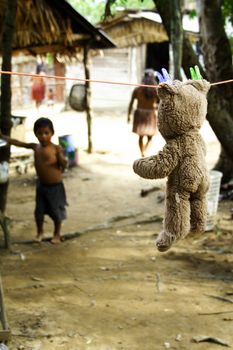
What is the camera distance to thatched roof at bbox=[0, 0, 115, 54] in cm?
764

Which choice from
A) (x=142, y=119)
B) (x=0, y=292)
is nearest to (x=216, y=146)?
(x=142, y=119)

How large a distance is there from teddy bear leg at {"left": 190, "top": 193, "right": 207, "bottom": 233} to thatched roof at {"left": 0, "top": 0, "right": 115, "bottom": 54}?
6107 mm

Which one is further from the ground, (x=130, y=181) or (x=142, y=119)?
(x=142, y=119)

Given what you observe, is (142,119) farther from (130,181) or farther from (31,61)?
(31,61)

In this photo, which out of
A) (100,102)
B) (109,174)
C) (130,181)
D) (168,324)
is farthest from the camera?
(100,102)

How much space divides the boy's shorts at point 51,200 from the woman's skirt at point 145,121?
3368mm

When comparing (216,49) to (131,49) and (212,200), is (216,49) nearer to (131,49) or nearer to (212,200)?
(212,200)

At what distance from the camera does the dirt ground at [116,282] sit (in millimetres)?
3285

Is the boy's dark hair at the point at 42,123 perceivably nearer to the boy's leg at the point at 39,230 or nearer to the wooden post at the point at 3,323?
the boy's leg at the point at 39,230

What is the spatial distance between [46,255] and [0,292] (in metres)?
1.78

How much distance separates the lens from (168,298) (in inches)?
151

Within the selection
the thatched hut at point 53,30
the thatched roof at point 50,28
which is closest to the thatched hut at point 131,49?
the thatched hut at point 53,30

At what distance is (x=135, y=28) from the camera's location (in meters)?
15.5

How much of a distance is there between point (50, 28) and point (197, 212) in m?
6.84
